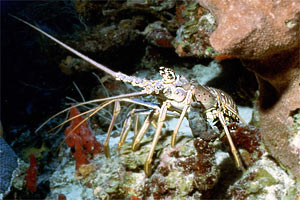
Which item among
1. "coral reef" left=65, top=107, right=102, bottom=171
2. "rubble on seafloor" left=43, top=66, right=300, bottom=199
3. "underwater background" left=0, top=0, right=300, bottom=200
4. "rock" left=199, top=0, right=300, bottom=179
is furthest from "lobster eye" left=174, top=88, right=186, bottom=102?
"coral reef" left=65, top=107, right=102, bottom=171

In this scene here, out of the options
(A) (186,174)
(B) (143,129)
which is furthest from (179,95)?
(A) (186,174)

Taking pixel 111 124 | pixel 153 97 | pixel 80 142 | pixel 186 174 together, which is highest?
pixel 153 97

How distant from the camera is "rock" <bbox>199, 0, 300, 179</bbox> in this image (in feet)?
5.86

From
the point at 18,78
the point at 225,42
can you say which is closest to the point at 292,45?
the point at 225,42

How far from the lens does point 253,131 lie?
3246 mm

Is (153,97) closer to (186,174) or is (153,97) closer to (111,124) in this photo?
(111,124)

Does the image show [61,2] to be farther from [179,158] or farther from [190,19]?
[179,158]

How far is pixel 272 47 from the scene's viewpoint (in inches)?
76.8

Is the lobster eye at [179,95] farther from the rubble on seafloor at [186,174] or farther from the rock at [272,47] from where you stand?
the rock at [272,47]

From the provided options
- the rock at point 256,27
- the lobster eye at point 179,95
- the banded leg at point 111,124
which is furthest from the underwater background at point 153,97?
the lobster eye at point 179,95

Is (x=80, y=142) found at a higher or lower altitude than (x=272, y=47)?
higher

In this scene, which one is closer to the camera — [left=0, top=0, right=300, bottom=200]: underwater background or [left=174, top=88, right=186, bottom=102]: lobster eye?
[left=0, top=0, right=300, bottom=200]: underwater background

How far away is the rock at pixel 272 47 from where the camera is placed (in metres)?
1.79

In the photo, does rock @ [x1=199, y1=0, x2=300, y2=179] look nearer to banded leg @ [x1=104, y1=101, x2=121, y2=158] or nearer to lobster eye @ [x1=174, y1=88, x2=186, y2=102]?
lobster eye @ [x1=174, y1=88, x2=186, y2=102]
